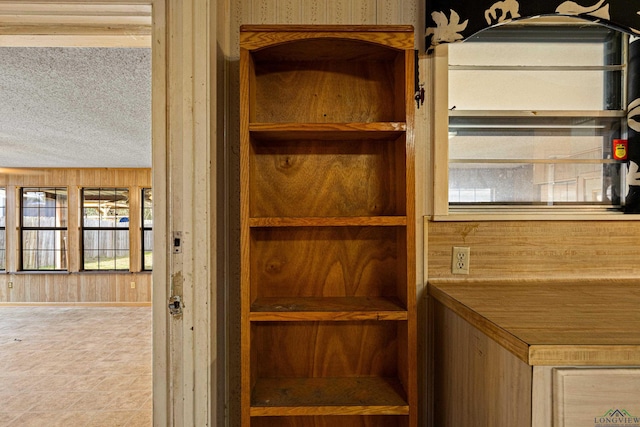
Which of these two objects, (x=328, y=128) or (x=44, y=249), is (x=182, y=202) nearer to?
(x=328, y=128)

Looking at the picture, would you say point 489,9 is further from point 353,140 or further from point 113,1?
point 113,1

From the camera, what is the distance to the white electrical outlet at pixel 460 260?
1367 millimetres

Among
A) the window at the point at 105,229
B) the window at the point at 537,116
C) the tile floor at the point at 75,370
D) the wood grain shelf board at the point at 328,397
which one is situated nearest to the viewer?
the wood grain shelf board at the point at 328,397

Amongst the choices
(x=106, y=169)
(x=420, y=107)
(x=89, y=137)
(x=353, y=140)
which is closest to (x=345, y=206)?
(x=353, y=140)

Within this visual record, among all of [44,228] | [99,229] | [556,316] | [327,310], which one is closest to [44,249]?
[44,228]

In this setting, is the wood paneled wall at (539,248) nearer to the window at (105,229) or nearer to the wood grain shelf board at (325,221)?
the wood grain shelf board at (325,221)

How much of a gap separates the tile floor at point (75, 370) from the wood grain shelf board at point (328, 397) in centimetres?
208

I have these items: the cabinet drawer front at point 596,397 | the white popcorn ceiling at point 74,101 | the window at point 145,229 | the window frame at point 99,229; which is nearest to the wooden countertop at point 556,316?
the cabinet drawer front at point 596,397

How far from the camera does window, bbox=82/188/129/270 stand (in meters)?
6.93

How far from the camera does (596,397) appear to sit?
0.75m

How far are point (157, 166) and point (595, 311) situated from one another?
1350 millimetres

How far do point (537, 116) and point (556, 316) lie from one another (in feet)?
2.99

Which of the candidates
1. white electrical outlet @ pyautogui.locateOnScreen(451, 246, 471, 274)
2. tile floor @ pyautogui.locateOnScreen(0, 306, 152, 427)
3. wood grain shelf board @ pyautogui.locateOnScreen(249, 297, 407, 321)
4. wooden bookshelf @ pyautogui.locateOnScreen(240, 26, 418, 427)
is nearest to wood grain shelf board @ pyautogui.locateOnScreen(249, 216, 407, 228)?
wooden bookshelf @ pyautogui.locateOnScreen(240, 26, 418, 427)

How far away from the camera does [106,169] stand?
681 cm
